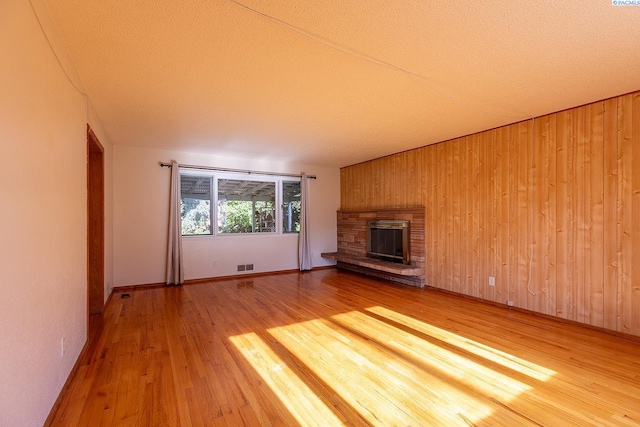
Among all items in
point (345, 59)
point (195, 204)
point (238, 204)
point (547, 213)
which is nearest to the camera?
point (345, 59)

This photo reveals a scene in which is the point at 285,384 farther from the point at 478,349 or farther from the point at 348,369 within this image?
the point at 478,349

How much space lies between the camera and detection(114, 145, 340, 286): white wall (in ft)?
15.9

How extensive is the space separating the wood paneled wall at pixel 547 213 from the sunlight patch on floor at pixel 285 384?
9.92 ft

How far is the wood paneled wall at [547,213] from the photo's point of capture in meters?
2.88

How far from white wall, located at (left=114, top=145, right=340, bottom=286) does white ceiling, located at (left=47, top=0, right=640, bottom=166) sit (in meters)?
1.32

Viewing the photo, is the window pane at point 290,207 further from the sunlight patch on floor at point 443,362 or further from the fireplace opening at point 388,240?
the sunlight patch on floor at point 443,362

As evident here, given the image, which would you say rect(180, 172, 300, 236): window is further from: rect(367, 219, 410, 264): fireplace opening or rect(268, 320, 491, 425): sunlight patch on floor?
rect(268, 320, 491, 425): sunlight patch on floor

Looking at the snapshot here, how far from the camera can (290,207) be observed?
254 inches

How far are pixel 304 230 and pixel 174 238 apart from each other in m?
2.51

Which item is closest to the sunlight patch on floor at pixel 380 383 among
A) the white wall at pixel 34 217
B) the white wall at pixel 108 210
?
the white wall at pixel 34 217

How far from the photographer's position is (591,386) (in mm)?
2039

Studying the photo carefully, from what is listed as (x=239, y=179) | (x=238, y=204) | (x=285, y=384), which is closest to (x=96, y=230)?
(x=238, y=204)

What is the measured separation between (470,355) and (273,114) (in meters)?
3.06

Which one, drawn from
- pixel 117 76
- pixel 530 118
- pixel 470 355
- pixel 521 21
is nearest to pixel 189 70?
pixel 117 76
